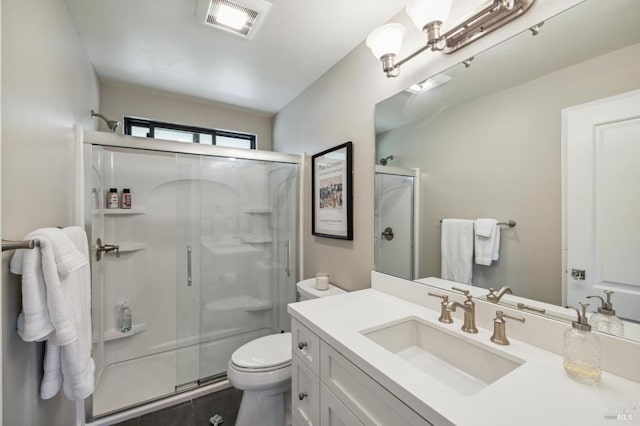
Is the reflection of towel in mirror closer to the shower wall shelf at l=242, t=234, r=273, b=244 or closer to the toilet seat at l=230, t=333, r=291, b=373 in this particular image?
the toilet seat at l=230, t=333, r=291, b=373

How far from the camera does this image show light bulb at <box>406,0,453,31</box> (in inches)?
40.4

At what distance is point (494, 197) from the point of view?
1.06 meters

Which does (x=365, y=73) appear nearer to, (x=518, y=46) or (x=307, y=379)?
(x=518, y=46)

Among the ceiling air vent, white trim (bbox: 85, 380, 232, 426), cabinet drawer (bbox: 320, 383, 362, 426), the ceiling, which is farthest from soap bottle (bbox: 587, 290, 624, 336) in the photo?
white trim (bbox: 85, 380, 232, 426)

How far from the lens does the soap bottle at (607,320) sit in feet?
2.47

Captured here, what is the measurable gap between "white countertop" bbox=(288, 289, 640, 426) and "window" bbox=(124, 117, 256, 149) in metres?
2.25

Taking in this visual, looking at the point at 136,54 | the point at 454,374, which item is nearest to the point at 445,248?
the point at 454,374

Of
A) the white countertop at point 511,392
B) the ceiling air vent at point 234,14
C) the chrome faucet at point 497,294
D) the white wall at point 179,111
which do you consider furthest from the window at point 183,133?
the chrome faucet at point 497,294

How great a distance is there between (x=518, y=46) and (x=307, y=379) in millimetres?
1526

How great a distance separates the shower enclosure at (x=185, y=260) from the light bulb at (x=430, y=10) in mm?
1417

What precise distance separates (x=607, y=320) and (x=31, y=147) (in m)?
2.03

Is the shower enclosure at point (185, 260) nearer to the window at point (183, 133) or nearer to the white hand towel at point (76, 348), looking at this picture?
the window at point (183, 133)

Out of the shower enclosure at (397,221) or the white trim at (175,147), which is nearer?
the shower enclosure at (397,221)

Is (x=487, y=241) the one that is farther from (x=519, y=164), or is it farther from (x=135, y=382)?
(x=135, y=382)
